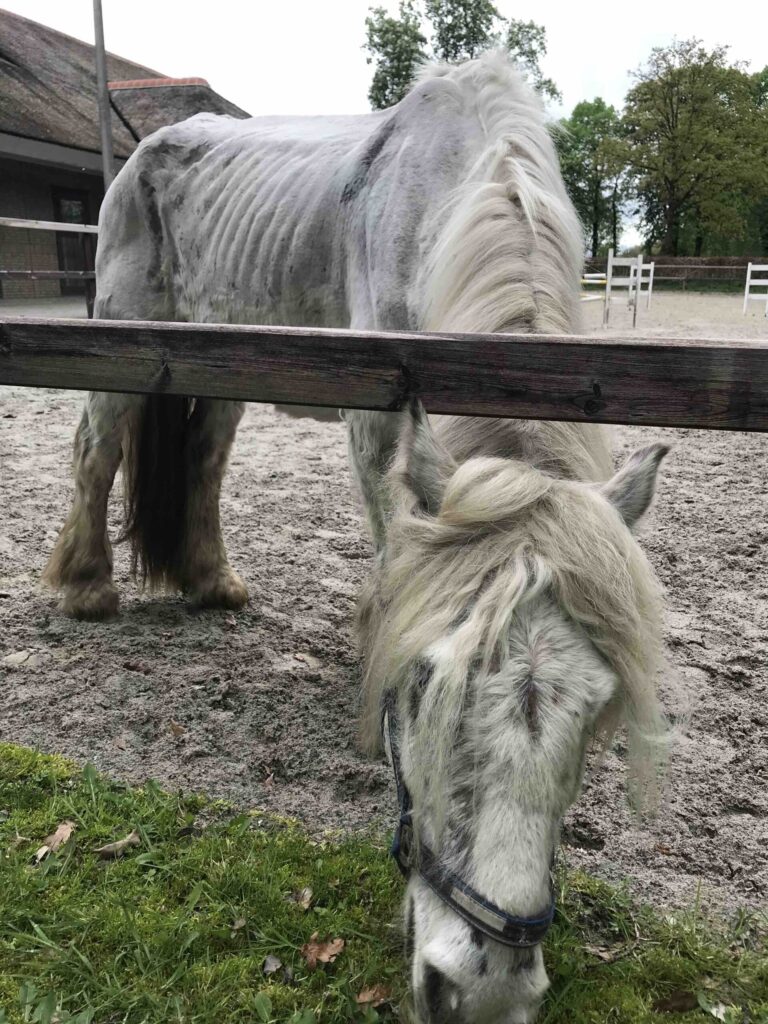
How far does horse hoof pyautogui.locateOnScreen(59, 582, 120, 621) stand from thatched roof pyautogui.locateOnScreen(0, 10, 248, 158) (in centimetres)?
1139

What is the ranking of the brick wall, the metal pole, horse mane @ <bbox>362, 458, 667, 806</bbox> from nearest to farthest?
horse mane @ <bbox>362, 458, 667, 806</bbox>
the metal pole
the brick wall

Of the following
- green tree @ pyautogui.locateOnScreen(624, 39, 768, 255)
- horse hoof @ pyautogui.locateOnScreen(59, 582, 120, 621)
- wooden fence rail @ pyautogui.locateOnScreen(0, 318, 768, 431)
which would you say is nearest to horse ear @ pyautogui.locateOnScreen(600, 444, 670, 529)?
wooden fence rail @ pyautogui.locateOnScreen(0, 318, 768, 431)

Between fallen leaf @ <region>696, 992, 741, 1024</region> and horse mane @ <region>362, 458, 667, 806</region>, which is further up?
horse mane @ <region>362, 458, 667, 806</region>

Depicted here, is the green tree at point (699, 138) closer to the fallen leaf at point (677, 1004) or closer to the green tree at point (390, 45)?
the green tree at point (390, 45)

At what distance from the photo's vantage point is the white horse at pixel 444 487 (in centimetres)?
151

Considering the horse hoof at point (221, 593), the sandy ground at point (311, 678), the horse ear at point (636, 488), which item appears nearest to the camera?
the horse ear at point (636, 488)

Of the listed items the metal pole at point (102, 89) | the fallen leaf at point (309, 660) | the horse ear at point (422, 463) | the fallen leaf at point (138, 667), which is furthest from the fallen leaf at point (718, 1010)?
the metal pole at point (102, 89)

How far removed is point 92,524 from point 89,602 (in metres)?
0.42

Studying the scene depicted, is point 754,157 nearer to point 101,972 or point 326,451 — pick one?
point 326,451

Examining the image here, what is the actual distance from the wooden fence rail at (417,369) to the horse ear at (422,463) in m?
0.24

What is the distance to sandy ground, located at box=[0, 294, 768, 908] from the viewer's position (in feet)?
8.79

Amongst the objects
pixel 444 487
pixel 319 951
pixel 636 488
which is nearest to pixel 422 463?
pixel 444 487

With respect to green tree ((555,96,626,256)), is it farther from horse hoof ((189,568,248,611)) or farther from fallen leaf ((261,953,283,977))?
fallen leaf ((261,953,283,977))

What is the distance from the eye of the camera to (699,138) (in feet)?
147
